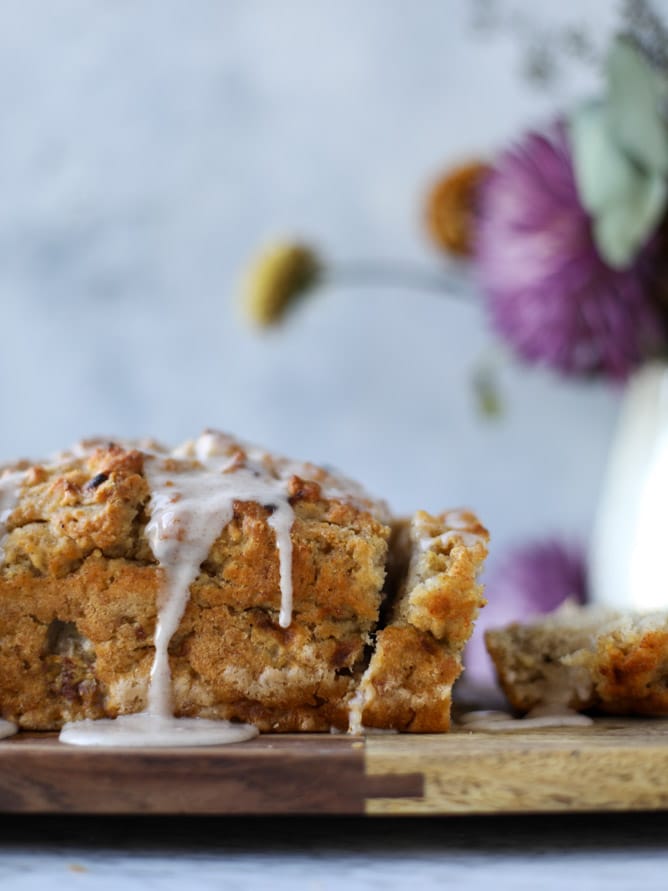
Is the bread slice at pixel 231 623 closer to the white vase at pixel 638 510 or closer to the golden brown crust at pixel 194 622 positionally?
the golden brown crust at pixel 194 622

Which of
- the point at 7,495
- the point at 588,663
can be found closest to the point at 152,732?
the point at 7,495

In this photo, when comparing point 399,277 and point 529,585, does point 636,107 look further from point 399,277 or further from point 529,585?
point 399,277

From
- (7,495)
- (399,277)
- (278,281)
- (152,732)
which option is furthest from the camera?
(399,277)

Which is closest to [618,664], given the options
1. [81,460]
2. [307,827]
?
[307,827]

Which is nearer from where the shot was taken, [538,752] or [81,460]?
[538,752]

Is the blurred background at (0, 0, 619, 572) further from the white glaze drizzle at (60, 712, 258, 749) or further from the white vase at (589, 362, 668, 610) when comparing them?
the white glaze drizzle at (60, 712, 258, 749)

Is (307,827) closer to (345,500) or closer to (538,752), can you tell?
(538,752)

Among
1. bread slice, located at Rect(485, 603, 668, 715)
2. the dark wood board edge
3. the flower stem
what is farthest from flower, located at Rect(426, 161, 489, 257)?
the dark wood board edge
